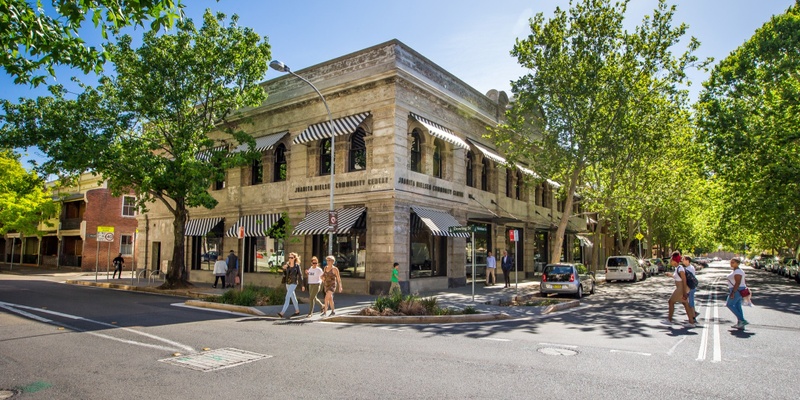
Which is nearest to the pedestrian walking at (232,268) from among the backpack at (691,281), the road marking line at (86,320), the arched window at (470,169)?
the road marking line at (86,320)

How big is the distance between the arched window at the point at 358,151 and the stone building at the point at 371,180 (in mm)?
47

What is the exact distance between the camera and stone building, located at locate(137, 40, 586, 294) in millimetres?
19641

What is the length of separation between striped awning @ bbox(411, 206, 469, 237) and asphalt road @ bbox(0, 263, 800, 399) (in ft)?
23.7

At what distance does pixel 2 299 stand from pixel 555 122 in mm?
23393

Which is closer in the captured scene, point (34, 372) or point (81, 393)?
point (81, 393)

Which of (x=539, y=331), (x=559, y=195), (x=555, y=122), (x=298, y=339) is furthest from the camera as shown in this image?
(x=559, y=195)

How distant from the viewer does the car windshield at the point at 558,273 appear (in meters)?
19.0

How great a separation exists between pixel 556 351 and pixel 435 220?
12.0m

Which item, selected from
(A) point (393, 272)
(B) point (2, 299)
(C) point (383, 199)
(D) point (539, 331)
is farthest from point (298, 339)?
(B) point (2, 299)

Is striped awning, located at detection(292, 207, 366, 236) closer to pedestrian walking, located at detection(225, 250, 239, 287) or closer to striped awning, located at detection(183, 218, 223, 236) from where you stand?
pedestrian walking, located at detection(225, 250, 239, 287)

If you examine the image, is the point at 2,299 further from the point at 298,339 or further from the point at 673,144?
the point at 673,144

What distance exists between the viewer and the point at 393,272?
1744 cm

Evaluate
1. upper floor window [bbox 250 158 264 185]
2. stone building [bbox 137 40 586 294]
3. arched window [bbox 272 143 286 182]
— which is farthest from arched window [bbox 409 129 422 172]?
upper floor window [bbox 250 158 264 185]

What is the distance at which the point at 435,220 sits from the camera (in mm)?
20297
